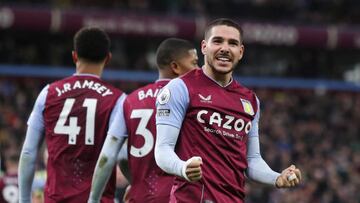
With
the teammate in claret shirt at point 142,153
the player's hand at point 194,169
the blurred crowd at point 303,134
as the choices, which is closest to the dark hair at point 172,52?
the teammate in claret shirt at point 142,153

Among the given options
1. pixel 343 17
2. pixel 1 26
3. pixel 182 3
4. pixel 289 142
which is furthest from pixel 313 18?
pixel 1 26

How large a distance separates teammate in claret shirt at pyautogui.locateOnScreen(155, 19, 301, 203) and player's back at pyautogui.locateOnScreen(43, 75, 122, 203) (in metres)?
1.18

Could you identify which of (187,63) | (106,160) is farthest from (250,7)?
(106,160)

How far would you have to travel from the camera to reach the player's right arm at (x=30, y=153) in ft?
20.8

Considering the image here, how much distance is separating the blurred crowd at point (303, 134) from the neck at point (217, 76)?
33.1 ft

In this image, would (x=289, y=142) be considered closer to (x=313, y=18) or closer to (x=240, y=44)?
(x=313, y=18)

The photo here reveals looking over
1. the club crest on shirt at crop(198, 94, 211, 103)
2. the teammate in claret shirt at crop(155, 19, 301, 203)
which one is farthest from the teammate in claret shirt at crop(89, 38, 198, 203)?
the club crest on shirt at crop(198, 94, 211, 103)

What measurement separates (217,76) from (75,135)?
1330mm

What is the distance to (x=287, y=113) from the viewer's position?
80.1 ft

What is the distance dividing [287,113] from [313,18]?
4556mm

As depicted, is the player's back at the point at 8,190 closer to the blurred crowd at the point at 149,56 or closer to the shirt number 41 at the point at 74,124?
the shirt number 41 at the point at 74,124


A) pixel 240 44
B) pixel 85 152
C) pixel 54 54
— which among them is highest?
pixel 240 44

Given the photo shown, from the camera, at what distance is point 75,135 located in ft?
20.8

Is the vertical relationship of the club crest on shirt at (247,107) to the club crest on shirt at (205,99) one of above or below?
below
